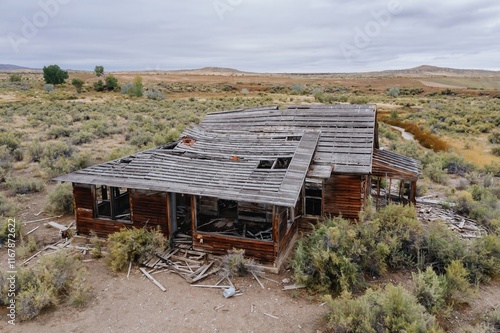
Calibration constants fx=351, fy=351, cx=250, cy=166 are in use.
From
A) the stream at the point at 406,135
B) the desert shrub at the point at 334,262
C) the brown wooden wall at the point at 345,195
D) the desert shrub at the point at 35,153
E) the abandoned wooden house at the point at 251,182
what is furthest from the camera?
the stream at the point at 406,135

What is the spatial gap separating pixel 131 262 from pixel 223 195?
3.29m

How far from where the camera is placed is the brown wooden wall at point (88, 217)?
425 inches

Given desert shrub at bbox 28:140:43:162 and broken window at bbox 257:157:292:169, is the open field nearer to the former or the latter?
desert shrub at bbox 28:140:43:162

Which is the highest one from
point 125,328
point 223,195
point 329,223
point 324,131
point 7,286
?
point 324,131

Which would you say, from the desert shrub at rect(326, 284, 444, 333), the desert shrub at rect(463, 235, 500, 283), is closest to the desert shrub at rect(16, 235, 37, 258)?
the desert shrub at rect(326, 284, 444, 333)

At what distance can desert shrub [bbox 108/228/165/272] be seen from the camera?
9.37 meters

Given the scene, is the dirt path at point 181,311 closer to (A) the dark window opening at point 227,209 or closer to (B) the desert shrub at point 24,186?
(A) the dark window opening at point 227,209

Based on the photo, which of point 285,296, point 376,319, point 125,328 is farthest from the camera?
point 285,296

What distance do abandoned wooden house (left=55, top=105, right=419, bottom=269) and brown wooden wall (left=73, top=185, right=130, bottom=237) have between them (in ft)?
0.10

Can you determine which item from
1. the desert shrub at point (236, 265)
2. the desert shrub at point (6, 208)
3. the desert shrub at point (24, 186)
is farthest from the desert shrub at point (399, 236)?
the desert shrub at point (24, 186)

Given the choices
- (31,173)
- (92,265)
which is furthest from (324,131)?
(31,173)

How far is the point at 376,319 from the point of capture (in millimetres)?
6500

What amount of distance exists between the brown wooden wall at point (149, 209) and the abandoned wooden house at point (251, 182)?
1.2 inches

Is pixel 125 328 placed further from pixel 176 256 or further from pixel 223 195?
pixel 223 195
